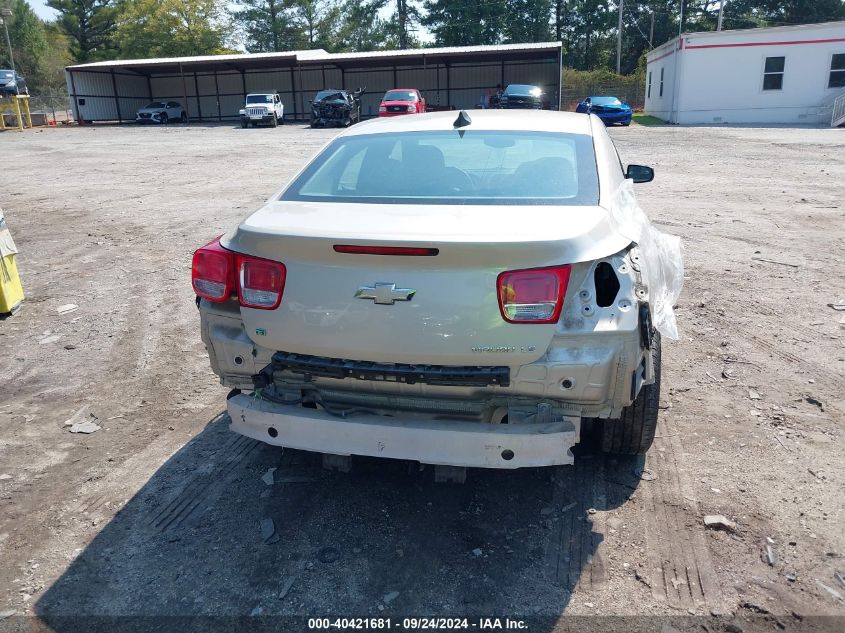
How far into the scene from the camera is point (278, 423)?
2844 mm

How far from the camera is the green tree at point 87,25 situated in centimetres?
6244

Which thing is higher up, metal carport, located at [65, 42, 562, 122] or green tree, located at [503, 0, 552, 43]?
green tree, located at [503, 0, 552, 43]

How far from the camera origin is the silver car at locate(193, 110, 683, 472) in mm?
2568

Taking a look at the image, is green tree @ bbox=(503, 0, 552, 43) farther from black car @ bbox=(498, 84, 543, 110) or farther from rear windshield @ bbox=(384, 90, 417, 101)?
black car @ bbox=(498, 84, 543, 110)

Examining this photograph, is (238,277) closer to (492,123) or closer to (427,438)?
(427,438)

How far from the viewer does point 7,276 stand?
596 centimetres

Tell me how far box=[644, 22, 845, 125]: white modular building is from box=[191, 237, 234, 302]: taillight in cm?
3315

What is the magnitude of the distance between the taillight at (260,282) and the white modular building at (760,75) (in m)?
33.2

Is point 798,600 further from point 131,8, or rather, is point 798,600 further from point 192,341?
point 131,8

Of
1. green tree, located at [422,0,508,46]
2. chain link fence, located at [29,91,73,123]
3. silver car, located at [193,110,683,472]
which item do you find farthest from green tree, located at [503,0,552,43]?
silver car, located at [193,110,683,472]

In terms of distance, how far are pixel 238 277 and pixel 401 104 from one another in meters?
28.1

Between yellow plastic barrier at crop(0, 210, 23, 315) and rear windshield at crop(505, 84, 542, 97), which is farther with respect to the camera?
rear windshield at crop(505, 84, 542, 97)

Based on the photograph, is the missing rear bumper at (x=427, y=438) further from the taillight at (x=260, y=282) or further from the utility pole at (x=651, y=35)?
the utility pole at (x=651, y=35)

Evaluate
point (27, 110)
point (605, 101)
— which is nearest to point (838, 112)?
point (605, 101)
